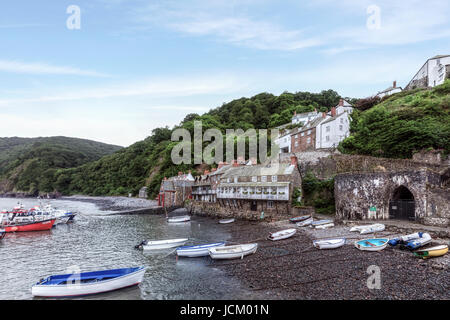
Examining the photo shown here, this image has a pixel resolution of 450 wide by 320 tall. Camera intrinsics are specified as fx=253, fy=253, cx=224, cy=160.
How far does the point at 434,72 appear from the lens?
6475 cm

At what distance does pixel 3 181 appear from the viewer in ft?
478

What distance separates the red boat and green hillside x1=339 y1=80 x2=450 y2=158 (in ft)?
156

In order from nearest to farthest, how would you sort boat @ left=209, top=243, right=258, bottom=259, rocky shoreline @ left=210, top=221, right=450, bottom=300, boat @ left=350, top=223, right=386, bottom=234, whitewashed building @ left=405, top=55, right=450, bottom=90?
1. rocky shoreline @ left=210, top=221, right=450, bottom=300
2. boat @ left=209, top=243, right=258, bottom=259
3. boat @ left=350, top=223, right=386, bottom=234
4. whitewashed building @ left=405, top=55, right=450, bottom=90

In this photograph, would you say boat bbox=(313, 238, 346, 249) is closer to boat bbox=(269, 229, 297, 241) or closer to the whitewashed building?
boat bbox=(269, 229, 297, 241)

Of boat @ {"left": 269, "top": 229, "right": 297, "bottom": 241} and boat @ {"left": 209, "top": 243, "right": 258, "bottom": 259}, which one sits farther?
boat @ {"left": 269, "top": 229, "right": 297, "bottom": 241}

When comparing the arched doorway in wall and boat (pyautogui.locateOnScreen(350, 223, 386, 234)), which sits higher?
the arched doorway in wall

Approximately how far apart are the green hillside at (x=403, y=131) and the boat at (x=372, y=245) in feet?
71.1

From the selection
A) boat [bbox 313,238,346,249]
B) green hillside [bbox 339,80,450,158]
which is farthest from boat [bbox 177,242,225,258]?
green hillside [bbox 339,80,450,158]

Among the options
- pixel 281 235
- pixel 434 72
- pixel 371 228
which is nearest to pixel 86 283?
pixel 281 235

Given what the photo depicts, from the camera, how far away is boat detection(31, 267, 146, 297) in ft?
47.8

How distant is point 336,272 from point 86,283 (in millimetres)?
15169
